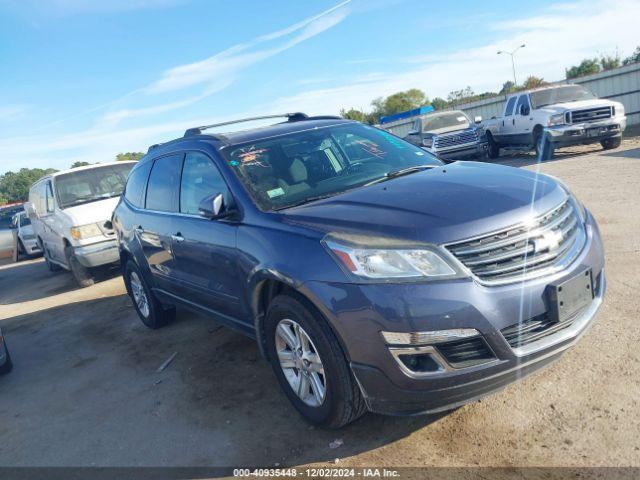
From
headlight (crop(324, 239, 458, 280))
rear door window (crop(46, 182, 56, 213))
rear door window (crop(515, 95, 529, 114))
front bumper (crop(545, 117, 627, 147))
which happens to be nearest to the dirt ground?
headlight (crop(324, 239, 458, 280))

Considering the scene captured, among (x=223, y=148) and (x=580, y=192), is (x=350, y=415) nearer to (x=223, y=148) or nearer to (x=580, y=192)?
(x=223, y=148)

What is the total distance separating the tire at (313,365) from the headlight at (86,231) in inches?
252

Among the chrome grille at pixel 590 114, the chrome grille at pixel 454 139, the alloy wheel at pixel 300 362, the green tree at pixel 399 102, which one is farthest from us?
the green tree at pixel 399 102

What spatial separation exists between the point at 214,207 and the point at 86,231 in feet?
20.3

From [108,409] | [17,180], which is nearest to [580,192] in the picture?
[108,409]

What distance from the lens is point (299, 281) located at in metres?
2.93

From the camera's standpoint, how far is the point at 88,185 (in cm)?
955

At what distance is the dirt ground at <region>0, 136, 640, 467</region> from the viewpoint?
9.21 feet

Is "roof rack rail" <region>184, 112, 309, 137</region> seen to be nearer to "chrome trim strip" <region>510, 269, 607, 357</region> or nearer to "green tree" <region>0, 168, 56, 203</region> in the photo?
"chrome trim strip" <region>510, 269, 607, 357</region>

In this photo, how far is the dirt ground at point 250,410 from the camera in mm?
2809

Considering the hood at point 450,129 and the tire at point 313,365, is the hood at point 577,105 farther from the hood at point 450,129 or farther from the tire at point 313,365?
the tire at point 313,365

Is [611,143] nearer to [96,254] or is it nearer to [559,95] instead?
[559,95]

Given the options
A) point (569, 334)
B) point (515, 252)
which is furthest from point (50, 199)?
point (569, 334)

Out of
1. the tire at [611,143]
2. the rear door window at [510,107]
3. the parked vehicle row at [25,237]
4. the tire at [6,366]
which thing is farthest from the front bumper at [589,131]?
the parked vehicle row at [25,237]
